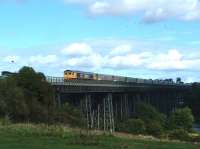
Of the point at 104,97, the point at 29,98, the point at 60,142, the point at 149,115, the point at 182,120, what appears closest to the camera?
the point at 60,142

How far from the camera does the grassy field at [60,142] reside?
1920cm

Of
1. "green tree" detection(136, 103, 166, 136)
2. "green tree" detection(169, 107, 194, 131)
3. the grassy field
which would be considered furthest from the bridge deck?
the grassy field

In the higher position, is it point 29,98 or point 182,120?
point 29,98

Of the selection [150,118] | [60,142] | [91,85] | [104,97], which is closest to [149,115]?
[150,118]

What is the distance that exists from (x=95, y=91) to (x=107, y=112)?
36.4 ft

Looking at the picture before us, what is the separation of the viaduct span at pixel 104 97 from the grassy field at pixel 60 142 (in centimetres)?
5278

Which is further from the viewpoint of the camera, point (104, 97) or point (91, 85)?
point (104, 97)

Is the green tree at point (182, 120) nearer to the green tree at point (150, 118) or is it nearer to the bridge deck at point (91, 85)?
the green tree at point (150, 118)

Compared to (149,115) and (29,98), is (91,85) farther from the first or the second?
(29,98)

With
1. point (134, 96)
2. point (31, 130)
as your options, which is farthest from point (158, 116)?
point (31, 130)

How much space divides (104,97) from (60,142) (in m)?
111

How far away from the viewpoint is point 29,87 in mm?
76812

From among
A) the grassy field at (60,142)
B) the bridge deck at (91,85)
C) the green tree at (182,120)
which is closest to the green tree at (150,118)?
the green tree at (182,120)

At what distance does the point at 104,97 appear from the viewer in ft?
430
